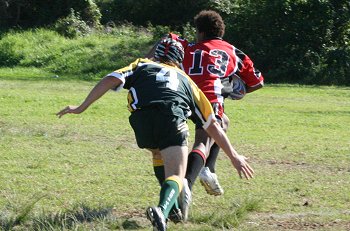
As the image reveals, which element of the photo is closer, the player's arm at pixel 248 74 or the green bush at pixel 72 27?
the player's arm at pixel 248 74

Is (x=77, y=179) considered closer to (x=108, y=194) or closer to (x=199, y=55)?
(x=108, y=194)

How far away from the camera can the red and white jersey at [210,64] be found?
733 cm

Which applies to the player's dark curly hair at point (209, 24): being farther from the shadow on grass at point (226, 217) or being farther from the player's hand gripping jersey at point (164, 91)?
the shadow on grass at point (226, 217)

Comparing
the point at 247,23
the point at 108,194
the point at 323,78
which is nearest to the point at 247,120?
the point at 108,194

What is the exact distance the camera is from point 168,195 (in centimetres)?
597

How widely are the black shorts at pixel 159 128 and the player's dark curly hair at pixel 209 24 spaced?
1.60m

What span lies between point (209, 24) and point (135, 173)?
89.6 inches

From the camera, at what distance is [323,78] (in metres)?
26.6

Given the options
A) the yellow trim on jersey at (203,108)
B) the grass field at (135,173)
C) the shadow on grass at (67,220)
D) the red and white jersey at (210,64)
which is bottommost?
the grass field at (135,173)

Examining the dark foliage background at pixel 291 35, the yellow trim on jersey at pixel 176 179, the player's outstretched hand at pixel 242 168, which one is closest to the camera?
the player's outstretched hand at pixel 242 168

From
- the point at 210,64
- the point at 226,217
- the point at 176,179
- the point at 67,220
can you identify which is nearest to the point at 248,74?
the point at 210,64

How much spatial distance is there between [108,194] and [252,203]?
1.44 m

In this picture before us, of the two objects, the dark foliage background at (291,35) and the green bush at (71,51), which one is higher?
the dark foliage background at (291,35)

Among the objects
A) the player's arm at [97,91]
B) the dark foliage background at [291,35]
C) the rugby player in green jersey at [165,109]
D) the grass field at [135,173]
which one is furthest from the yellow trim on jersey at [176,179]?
the dark foliage background at [291,35]
